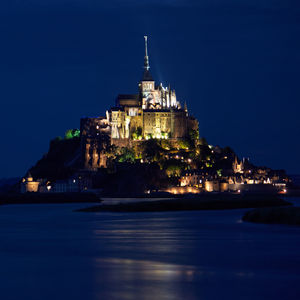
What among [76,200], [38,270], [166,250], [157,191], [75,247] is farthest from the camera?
[157,191]

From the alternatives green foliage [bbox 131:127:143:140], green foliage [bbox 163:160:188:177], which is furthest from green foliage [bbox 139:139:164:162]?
green foliage [bbox 131:127:143:140]

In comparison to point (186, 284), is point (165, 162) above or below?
above

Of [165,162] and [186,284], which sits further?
[165,162]

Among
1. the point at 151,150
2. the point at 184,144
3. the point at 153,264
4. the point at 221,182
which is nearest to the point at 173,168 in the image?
the point at 151,150

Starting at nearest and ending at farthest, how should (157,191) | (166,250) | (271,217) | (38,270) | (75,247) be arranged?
(38,270) < (166,250) < (75,247) < (271,217) < (157,191)

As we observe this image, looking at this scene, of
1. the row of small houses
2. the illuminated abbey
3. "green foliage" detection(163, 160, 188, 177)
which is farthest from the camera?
the illuminated abbey

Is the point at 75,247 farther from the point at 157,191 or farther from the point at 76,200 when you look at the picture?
the point at 157,191

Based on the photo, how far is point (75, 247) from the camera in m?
31.0

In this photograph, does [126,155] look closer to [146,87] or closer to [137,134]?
[137,134]

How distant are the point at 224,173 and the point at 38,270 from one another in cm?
9619

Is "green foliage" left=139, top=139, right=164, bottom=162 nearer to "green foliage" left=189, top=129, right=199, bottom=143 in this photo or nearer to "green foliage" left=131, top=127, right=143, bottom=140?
"green foliage" left=131, top=127, right=143, bottom=140

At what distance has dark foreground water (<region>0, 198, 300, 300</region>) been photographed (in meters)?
18.2

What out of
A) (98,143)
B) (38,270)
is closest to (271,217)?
(38,270)
